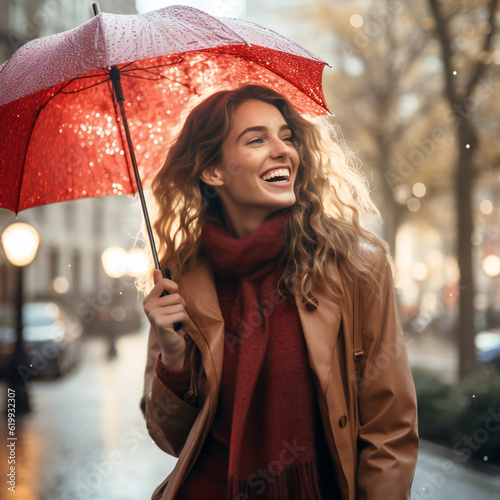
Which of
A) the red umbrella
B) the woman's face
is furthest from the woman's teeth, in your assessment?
the red umbrella

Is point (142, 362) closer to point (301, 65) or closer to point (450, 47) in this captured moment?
point (450, 47)

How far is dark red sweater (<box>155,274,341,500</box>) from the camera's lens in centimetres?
220

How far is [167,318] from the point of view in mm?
2203

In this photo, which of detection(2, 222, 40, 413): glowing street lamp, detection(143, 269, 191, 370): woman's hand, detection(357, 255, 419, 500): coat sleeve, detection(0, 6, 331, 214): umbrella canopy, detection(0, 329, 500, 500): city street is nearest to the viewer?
detection(357, 255, 419, 500): coat sleeve

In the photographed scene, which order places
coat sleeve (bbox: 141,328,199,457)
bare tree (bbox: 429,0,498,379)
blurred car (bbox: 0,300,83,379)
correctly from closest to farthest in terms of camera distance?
coat sleeve (bbox: 141,328,199,457), bare tree (bbox: 429,0,498,379), blurred car (bbox: 0,300,83,379)

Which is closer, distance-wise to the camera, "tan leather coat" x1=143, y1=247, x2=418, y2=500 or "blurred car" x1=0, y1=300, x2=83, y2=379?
"tan leather coat" x1=143, y1=247, x2=418, y2=500

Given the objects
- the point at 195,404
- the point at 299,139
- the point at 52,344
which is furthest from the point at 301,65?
the point at 52,344

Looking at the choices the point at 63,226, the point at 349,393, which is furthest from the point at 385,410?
the point at 63,226

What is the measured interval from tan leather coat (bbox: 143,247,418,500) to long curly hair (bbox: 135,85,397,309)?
10cm

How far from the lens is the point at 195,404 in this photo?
7.79ft

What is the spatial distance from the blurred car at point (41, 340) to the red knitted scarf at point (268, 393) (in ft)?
39.4

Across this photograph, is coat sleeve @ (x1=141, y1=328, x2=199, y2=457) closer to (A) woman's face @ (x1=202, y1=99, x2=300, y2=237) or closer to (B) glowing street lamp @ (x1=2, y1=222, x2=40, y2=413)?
(A) woman's face @ (x1=202, y1=99, x2=300, y2=237)

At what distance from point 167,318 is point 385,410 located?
2.92ft

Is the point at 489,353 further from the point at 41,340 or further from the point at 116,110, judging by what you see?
the point at 116,110
